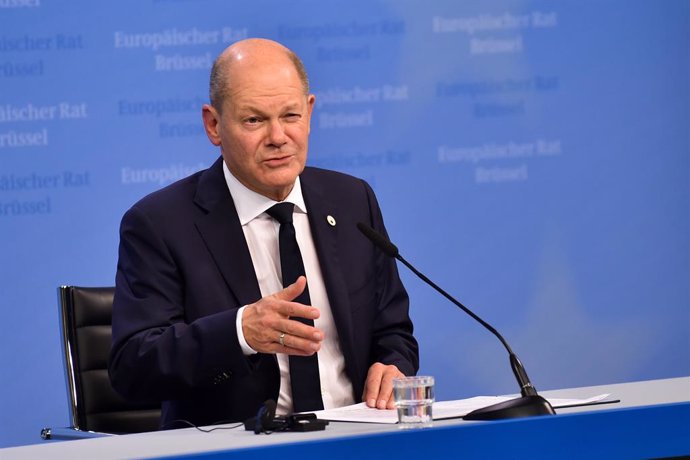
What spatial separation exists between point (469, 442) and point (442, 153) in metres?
3.31

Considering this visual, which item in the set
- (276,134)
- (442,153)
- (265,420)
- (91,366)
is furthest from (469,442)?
(442,153)

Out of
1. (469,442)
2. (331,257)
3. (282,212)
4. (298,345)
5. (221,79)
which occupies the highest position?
(221,79)

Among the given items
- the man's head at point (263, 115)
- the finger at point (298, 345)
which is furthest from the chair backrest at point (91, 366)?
the finger at point (298, 345)

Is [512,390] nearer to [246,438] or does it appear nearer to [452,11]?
[452,11]

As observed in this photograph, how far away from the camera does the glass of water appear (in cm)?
192

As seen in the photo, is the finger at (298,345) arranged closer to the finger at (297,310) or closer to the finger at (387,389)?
the finger at (297,310)

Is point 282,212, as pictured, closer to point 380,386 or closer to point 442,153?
point 380,386

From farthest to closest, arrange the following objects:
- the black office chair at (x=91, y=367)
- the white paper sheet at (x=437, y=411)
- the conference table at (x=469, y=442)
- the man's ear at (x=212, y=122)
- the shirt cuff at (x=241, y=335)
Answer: the black office chair at (x=91, y=367) < the man's ear at (x=212, y=122) < the shirt cuff at (x=241, y=335) < the white paper sheet at (x=437, y=411) < the conference table at (x=469, y=442)

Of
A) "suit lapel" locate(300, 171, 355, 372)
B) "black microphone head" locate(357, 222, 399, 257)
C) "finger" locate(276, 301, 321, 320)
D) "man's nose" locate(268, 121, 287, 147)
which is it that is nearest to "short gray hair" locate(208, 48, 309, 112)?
"man's nose" locate(268, 121, 287, 147)

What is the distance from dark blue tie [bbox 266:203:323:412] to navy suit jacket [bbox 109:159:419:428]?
0.05 meters

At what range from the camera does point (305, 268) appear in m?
2.78

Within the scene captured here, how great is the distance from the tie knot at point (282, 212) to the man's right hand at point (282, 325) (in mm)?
479

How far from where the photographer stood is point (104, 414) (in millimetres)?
3289

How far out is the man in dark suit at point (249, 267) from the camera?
2576mm
